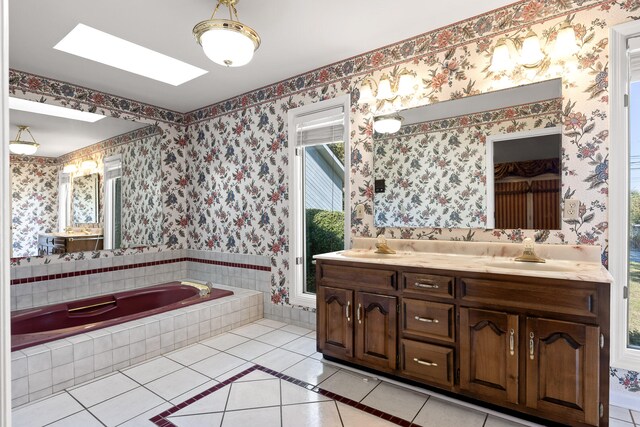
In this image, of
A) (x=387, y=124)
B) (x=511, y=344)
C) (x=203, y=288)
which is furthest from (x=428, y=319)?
(x=203, y=288)

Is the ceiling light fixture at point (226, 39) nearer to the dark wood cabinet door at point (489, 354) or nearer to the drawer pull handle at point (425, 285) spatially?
the drawer pull handle at point (425, 285)

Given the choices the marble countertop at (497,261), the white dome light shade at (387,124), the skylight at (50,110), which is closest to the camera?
the marble countertop at (497,261)

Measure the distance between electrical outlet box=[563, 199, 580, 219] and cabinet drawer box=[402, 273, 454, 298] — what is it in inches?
33.8

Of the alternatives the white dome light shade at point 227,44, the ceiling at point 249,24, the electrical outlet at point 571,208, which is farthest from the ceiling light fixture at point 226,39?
the electrical outlet at point 571,208

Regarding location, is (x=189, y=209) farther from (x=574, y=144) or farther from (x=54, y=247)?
(x=574, y=144)

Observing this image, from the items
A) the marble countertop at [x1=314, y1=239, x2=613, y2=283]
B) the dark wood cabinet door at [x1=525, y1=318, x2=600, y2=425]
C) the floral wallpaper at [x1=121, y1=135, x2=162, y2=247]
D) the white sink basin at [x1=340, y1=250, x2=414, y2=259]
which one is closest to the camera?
the dark wood cabinet door at [x1=525, y1=318, x2=600, y2=425]

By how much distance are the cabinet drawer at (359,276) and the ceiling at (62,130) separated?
9.58 feet

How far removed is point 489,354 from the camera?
1795mm

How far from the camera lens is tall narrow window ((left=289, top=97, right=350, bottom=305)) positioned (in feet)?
10.1

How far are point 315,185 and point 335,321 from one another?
1.82 meters

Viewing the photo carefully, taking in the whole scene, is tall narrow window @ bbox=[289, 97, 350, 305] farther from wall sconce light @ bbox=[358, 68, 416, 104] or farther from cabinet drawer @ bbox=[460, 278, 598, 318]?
cabinet drawer @ bbox=[460, 278, 598, 318]

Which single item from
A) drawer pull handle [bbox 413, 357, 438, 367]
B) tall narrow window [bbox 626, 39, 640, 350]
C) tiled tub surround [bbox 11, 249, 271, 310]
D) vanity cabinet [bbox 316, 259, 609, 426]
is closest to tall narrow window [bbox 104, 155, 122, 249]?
tiled tub surround [bbox 11, 249, 271, 310]

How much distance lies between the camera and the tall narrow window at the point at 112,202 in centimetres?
363

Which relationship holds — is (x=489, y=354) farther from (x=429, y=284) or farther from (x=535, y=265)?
(x=535, y=265)
